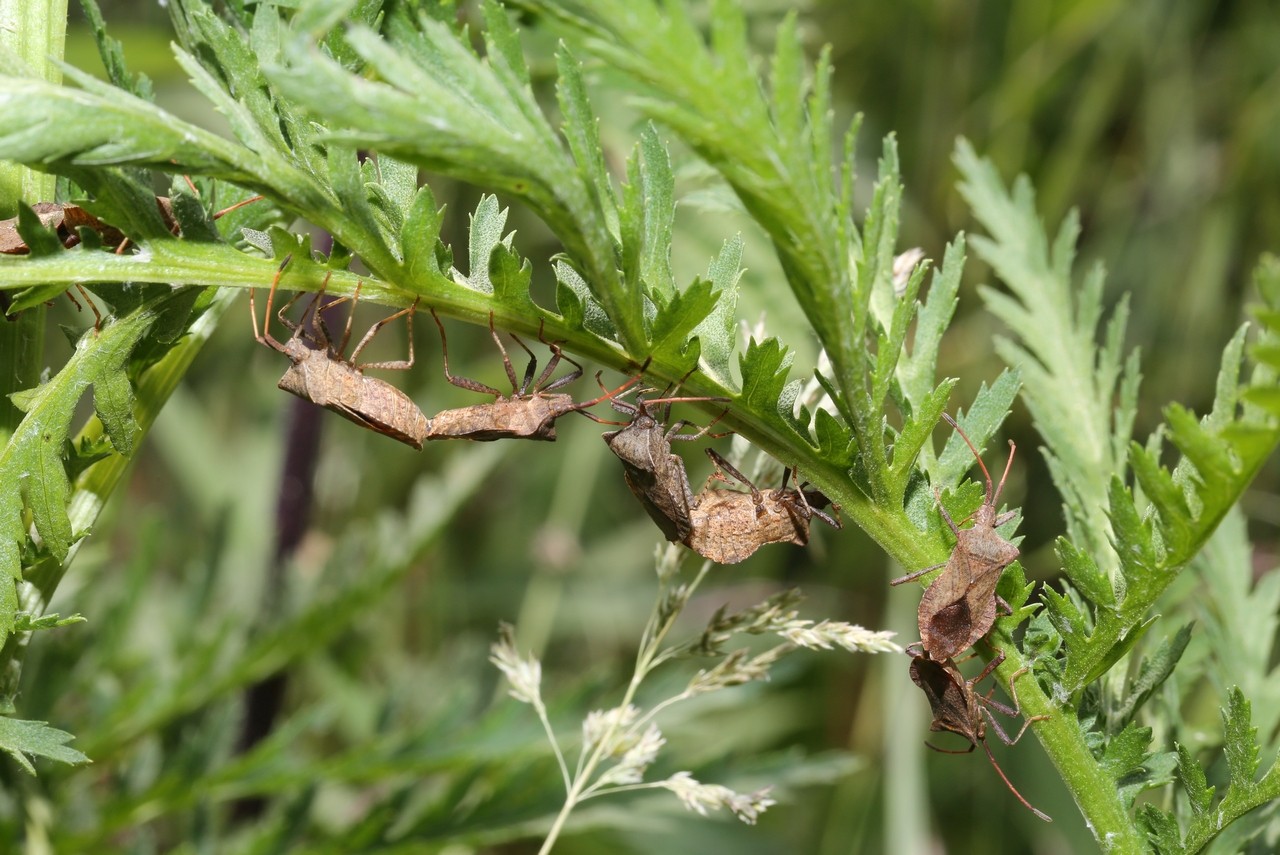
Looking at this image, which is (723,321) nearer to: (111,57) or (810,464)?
(810,464)

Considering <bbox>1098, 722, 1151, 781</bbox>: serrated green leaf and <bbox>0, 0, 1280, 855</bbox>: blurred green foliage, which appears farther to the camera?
<bbox>0, 0, 1280, 855</bbox>: blurred green foliage

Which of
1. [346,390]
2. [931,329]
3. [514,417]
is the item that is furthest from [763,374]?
[346,390]

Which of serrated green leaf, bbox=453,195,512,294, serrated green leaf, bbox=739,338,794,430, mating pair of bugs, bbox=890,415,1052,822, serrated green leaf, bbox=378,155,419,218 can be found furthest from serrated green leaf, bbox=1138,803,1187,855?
serrated green leaf, bbox=378,155,419,218

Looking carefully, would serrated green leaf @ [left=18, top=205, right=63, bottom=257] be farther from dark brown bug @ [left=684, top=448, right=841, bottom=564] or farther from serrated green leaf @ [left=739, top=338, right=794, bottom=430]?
dark brown bug @ [left=684, top=448, right=841, bottom=564]

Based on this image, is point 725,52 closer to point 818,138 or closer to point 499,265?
point 818,138

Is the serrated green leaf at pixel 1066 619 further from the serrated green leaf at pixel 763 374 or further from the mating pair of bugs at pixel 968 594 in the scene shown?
the serrated green leaf at pixel 763 374

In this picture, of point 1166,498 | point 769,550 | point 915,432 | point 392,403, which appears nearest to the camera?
point 1166,498

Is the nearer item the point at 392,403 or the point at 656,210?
the point at 656,210
